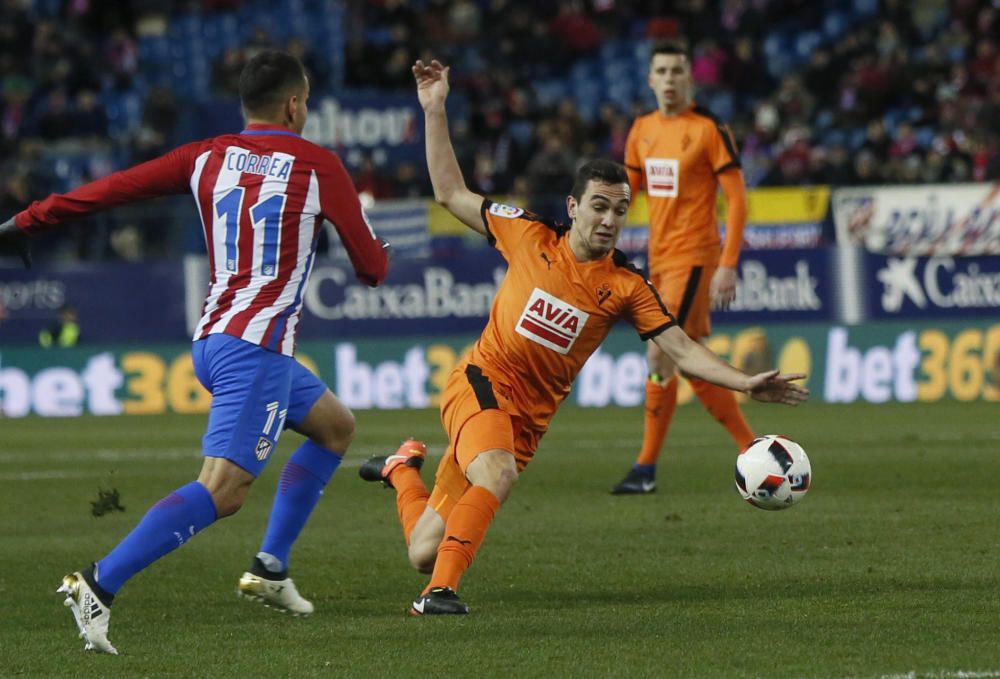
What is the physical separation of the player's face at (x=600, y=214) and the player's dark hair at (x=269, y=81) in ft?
4.13

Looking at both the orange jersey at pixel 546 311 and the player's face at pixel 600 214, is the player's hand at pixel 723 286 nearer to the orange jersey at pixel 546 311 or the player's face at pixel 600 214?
the orange jersey at pixel 546 311

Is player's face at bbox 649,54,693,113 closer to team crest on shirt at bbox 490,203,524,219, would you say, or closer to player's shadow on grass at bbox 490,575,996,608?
team crest on shirt at bbox 490,203,524,219

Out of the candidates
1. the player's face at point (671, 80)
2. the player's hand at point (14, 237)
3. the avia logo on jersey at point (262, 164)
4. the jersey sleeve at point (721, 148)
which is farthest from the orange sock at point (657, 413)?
the player's hand at point (14, 237)

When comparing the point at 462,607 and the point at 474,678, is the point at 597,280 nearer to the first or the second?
the point at 462,607

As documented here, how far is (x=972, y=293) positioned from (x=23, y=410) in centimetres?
1048

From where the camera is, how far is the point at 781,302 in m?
20.2

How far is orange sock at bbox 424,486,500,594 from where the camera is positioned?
6555 millimetres

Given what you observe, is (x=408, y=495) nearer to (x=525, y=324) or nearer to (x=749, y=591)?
(x=525, y=324)

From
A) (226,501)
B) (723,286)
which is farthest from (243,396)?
(723,286)

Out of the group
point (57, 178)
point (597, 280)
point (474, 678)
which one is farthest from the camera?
point (57, 178)

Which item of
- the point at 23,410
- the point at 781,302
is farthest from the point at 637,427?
the point at 23,410

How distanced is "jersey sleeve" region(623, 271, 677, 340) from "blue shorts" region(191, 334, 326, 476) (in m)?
1.45

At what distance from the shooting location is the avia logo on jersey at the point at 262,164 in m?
6.29

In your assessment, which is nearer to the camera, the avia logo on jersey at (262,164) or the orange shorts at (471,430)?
the avia logo on jersey at (262,164)
